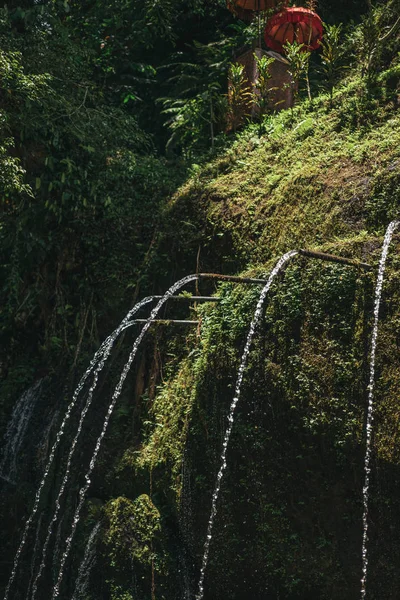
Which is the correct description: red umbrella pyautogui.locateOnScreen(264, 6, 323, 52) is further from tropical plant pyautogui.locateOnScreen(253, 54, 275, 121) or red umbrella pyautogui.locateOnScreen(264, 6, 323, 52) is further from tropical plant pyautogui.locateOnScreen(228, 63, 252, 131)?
tropical plant pyautogui.locateOnScreen(228, 63, 252, 131)

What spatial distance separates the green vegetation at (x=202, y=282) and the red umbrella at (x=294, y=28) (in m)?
0.53

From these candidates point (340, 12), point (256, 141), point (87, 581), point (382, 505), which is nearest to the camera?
point (382, 505)

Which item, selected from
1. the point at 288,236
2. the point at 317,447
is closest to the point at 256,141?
the point at 288,236

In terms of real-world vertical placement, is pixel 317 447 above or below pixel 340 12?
below

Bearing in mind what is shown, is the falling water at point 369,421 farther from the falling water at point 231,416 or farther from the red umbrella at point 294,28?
the red umbrella at point 294,28

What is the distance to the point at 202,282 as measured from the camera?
8.70 meters

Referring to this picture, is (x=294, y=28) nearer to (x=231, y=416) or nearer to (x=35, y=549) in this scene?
(x=231, y=416)

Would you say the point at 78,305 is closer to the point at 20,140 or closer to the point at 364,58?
the point at 20,140

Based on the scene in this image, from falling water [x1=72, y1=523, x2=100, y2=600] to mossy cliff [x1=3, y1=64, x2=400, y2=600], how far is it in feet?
0.32

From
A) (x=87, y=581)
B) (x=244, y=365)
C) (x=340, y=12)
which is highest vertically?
(x=340, y=12)

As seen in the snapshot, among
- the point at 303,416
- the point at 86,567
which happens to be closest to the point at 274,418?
the point at 303,416

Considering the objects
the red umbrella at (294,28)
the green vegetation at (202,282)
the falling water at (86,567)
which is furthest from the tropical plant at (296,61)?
the falling water at (86,567)

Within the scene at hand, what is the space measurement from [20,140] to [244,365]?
217 inches

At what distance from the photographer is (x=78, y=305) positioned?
10414 millimetres
